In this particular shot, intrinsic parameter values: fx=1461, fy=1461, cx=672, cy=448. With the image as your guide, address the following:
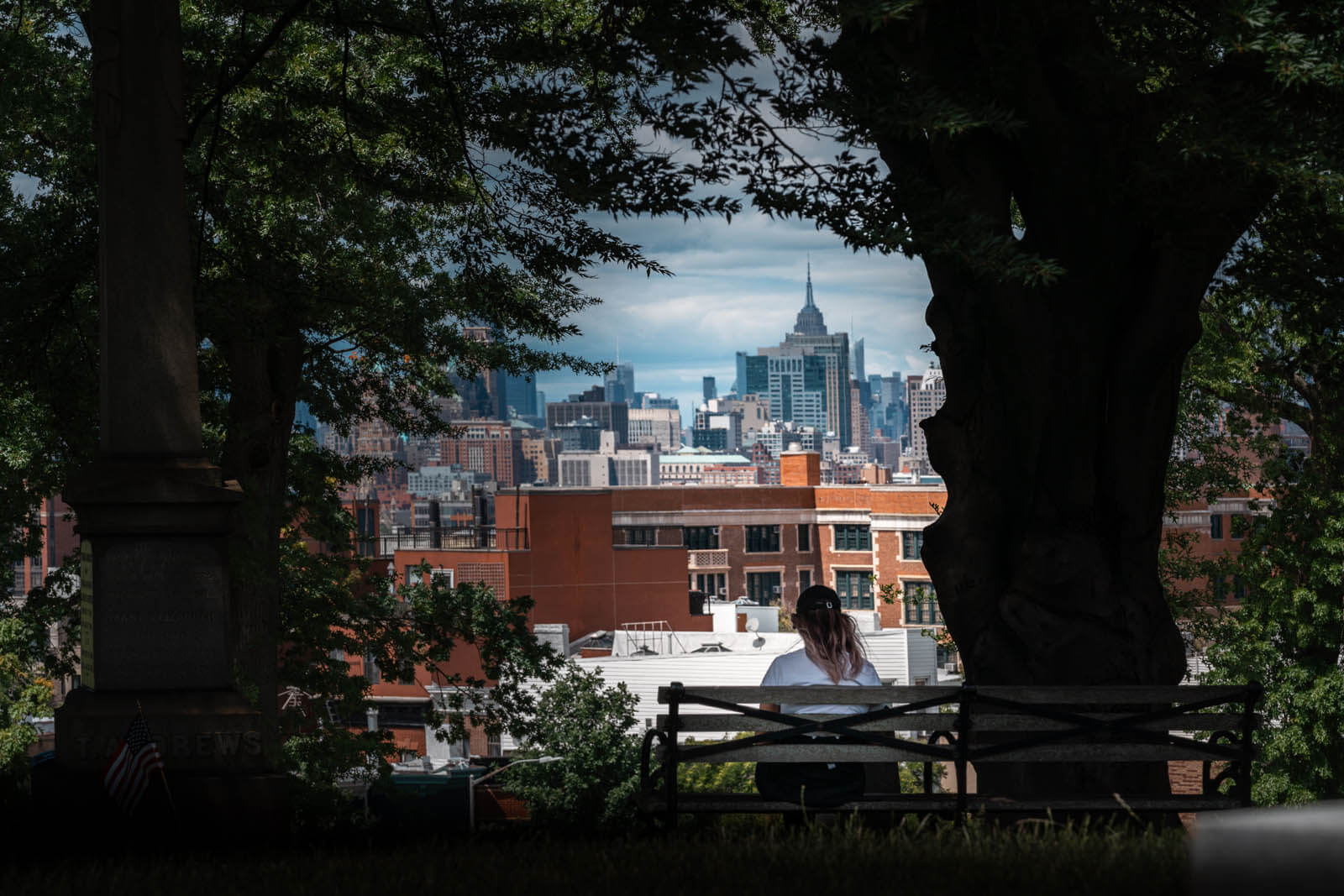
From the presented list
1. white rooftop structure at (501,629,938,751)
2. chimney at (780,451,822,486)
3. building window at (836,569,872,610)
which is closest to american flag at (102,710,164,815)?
white rooftop structure at (501,629,938,751)

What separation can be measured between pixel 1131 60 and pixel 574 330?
7.25 metres

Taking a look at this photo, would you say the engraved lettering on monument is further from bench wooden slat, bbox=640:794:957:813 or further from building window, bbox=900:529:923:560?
building window, bbox=900:529:923:560

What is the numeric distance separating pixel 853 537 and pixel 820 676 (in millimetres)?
105329

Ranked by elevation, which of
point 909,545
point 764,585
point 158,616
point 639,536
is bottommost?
point 764,585

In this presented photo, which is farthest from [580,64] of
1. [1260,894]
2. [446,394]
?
[446,394]

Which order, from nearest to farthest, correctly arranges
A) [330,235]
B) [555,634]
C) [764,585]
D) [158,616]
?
[158,616]
[330,235]
[555,634]
[764,585]

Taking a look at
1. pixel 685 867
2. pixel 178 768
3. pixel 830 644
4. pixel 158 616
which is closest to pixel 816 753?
pixel 830 644

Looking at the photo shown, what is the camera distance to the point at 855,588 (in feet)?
364

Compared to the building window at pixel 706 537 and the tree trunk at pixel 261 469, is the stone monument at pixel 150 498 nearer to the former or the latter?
the tree trunk at pixel 261 469

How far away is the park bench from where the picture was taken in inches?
262

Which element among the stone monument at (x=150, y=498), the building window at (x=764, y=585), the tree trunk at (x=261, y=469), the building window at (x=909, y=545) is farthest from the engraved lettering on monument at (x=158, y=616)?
the building window at (x=764, y=585)

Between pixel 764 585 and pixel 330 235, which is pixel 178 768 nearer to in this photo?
pixel 330 235

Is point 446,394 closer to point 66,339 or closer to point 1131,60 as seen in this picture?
point 66,339

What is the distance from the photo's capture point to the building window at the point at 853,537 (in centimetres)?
11162
